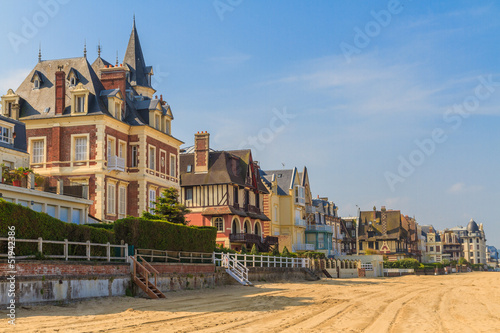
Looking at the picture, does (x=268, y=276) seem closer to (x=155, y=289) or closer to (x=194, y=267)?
(x=194, y=267)

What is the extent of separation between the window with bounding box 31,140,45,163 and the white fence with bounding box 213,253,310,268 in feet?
39.8

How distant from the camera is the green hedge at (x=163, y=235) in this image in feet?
78.1

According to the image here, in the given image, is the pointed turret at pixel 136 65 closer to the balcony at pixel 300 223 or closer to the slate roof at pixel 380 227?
the balcony at pixel 300 223

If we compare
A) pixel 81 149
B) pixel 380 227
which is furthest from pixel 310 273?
pixel 380 227

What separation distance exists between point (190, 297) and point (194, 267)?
17.9 feet

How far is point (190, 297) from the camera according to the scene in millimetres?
22859

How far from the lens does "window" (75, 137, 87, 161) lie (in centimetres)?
3541

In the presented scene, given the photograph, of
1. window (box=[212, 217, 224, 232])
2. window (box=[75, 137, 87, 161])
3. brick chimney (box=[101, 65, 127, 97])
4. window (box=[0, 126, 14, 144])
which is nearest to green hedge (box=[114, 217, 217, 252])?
window (box=[75, 137, 87, 161])

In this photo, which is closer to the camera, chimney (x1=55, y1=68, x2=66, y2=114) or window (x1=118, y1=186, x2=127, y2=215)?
chimney (x1=55, y1=68, x2=66, y2=114)

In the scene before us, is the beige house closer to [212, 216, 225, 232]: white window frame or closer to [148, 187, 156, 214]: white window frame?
[212, 216, 225, 232]: white window frame

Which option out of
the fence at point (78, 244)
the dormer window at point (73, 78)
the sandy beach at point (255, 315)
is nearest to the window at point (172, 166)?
the dormer window at point (73, 78)

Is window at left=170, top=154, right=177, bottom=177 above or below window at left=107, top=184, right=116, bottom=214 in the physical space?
above

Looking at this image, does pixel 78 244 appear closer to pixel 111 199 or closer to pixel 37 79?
pixel 111 199

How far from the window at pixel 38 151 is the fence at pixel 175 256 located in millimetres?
12143
